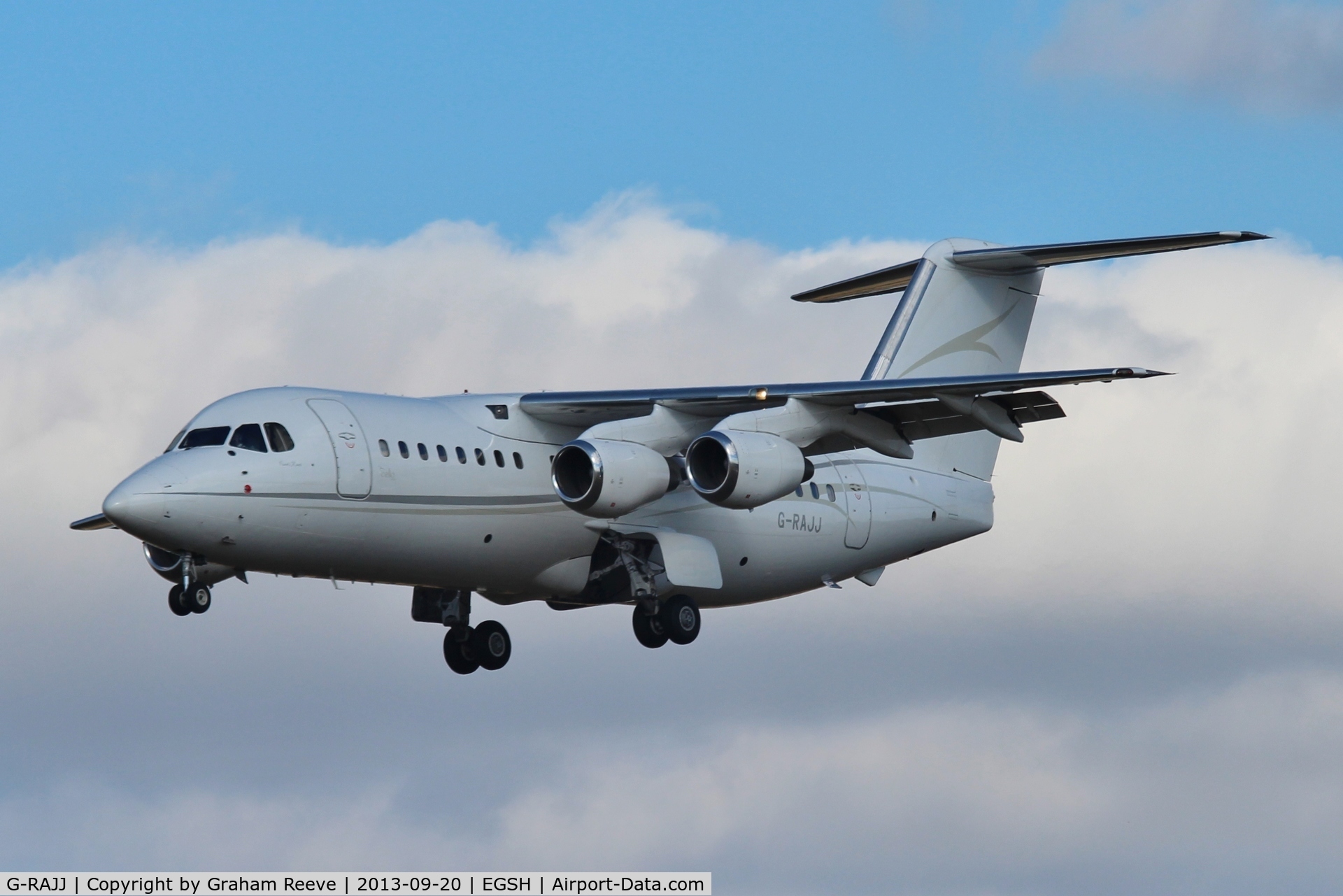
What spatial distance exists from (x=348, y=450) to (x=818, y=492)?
5.55 meters

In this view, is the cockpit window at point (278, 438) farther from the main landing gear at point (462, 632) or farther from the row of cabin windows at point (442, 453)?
the main landing gear at point (462, 632)

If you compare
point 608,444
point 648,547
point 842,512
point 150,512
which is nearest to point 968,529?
point 842,512

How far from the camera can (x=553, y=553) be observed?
1820cm

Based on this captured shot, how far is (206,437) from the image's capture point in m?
16.2

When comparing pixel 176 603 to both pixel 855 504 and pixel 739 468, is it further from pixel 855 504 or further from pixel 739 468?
pixel 855 504

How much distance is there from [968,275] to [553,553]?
6.34 metres

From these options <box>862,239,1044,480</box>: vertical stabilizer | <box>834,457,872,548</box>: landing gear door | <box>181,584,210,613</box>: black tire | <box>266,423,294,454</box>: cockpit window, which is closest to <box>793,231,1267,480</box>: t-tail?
<box>862,239,1044,480</box>: vertical stabilizer

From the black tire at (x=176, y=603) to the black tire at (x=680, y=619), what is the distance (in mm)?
4940

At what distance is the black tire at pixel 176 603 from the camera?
16.0 meters

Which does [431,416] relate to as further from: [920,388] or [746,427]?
[920,388]

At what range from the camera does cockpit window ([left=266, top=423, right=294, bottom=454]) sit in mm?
16266

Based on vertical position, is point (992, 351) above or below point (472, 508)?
above

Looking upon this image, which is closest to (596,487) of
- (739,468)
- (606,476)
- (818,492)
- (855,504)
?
(606,476)

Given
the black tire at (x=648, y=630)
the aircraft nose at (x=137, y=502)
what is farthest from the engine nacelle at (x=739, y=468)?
the aircraft nose at (x=137, y=502)
